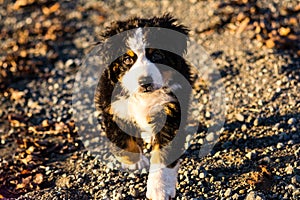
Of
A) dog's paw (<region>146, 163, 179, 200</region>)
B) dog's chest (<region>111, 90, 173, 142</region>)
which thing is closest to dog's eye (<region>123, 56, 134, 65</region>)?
dog's chest (<region>111, 90, 173, 142</region>)

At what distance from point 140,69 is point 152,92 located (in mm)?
262

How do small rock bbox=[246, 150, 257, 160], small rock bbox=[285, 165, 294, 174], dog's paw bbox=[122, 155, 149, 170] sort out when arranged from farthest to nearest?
dog's paw bbox=[122, 155, 149, 170] < small rock bbox=[246, 150, 257, 160] < small rock bbox=[285, 165, 294, 174]

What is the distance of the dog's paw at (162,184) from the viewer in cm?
437

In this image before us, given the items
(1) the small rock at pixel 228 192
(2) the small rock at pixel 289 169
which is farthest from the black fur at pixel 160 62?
(2) the small rock at pixel 289 169

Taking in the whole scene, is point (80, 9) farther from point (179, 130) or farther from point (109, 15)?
point (179, 130)

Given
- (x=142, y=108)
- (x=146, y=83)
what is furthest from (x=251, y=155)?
(x=146, y=83)

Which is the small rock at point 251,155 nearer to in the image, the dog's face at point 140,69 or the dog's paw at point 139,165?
the dog's paw at point 139,165

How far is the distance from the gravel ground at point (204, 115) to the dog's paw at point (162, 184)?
137mm

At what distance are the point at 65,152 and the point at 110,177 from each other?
807 millimetres

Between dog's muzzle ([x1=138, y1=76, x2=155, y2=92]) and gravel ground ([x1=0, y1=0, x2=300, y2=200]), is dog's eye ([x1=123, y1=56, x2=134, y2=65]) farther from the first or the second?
gravel ground ([x1=0, y1=0, x2=300, y2=200])

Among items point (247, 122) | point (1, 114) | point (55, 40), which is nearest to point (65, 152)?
point (1, 114)

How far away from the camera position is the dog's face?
13.1 ft

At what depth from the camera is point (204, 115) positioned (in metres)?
5.61

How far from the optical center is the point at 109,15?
26.7 feet
